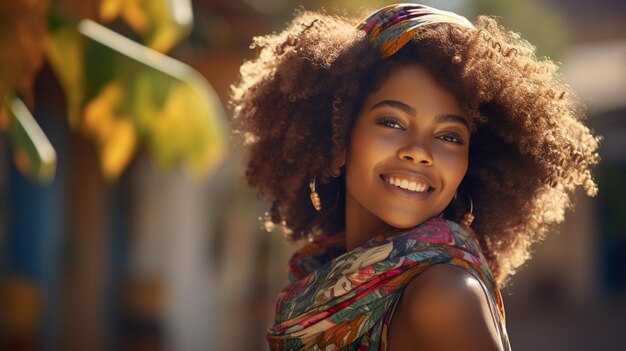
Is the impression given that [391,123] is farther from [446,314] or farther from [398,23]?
[446,314]

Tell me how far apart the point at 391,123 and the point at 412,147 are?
10cm

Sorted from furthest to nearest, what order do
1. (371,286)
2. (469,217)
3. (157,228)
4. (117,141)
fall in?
(157,228), (117,141), (469,217), (371,286)

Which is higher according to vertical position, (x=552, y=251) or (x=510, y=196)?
(x=552, y=251)

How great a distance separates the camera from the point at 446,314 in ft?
6.68

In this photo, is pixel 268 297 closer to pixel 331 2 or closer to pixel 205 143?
pixel 331 2

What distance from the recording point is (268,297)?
9.77 meters

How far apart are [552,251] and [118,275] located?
12.9 m

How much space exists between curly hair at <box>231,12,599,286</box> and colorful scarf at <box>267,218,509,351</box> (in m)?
0.39

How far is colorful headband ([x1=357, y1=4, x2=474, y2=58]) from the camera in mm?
2447

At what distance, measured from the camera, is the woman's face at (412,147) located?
2.42 metres

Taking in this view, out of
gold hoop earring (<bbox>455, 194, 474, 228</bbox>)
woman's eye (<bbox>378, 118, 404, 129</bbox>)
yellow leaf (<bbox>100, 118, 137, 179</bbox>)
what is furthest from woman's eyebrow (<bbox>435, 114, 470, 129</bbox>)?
yellow leaf (<bbox>100, 118, 137, 179</bbox>)

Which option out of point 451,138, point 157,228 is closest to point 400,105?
point 451,138

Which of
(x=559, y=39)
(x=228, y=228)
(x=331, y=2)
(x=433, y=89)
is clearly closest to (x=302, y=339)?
(x=433, y=89)

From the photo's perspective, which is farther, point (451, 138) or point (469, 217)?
point (469, 217)
